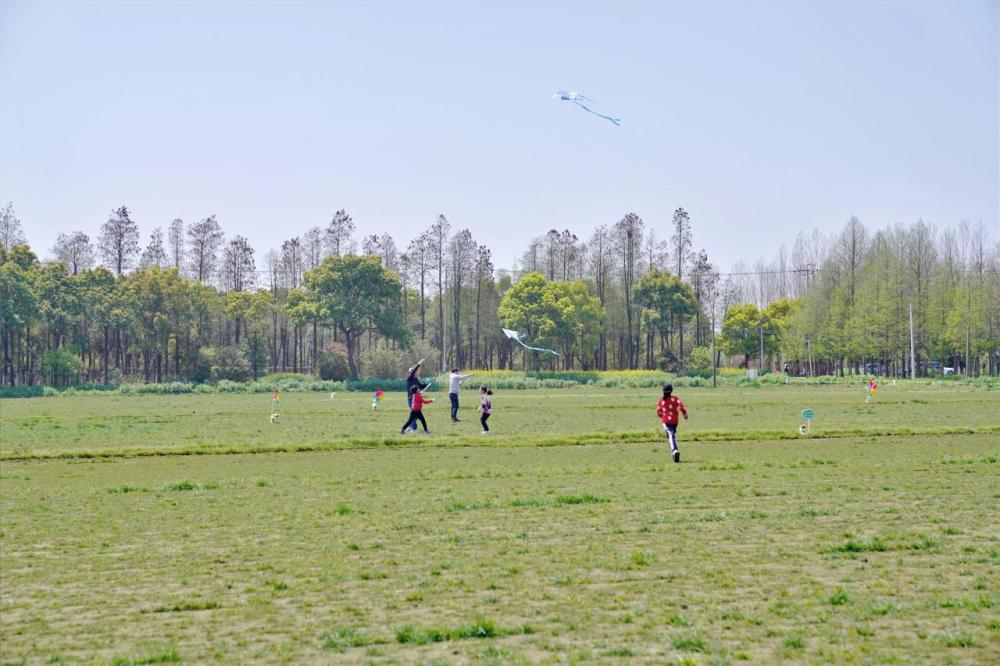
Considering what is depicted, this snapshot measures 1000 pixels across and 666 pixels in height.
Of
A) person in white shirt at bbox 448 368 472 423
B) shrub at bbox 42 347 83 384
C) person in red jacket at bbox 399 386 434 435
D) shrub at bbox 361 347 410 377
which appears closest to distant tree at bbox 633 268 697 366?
shrub at bbox 361 347 410 377

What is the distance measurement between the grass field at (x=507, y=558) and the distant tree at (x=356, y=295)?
77577 mm

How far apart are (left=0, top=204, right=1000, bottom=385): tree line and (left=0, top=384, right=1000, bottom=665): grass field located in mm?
78681

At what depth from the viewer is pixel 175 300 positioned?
332 feet

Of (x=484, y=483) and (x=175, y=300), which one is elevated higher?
(x=175, y=300)

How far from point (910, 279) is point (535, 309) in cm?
4024

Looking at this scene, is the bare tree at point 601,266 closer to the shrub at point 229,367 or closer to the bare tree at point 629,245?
the bare tree at point 629,245

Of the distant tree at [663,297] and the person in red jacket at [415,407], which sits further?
the distant tree at [663,297]

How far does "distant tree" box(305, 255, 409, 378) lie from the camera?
102750 millimetres

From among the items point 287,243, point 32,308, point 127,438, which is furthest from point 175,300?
point 127,438

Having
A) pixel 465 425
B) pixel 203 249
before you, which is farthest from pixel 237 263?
pixel 465 425

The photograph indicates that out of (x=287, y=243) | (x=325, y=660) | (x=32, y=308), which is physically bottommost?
(x=325, y=660)

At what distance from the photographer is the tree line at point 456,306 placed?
99.4 meters

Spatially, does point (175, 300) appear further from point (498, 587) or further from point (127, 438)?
point (498, 587)

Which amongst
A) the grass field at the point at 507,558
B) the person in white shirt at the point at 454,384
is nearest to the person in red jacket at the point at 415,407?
the person in white shirt at the point at 454,384
